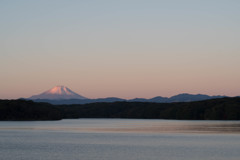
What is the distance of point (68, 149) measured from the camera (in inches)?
2837

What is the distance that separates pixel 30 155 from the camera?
63.1 metres

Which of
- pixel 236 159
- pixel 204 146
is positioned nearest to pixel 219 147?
pixel 204 146

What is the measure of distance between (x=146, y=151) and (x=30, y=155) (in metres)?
16.6

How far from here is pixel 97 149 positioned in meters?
72.2

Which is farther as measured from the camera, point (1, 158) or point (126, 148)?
point (126, 148)

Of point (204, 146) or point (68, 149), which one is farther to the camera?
point (204, 146)

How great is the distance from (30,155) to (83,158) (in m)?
7.93

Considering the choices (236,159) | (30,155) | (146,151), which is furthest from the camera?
(146,151)

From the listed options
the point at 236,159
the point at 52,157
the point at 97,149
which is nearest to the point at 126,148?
the point at 97,149

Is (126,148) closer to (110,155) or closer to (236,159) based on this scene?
(110,155)

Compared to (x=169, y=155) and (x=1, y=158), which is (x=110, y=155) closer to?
(x=169, y=155)

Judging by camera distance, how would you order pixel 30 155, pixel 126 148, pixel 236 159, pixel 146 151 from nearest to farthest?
pixel 236 159, pixel 30 155, pixel 146 151, pixel 126 148

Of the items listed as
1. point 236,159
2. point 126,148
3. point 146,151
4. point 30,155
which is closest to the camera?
point 236,159

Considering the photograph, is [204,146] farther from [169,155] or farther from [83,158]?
[83,158]
